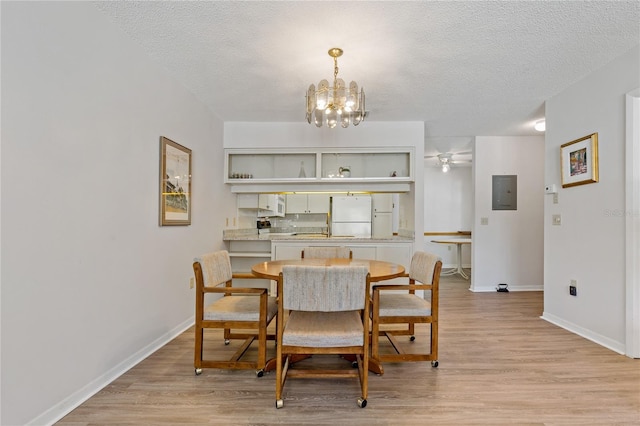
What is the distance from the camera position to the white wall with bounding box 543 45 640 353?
8.38 ft

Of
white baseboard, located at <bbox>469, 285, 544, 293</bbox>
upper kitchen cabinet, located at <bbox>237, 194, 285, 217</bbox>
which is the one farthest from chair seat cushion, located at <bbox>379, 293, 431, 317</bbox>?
white baseboard, located at <bbox>469, 285, 544, 293</bbox>

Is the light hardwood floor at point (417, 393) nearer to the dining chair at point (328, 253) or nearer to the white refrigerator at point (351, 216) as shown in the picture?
the dining chair at point (328, 253)

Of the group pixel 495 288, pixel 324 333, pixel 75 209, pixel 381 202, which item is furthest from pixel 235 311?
pixel 495 288

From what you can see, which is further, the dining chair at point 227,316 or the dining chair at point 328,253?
the dining chair at point 328,253

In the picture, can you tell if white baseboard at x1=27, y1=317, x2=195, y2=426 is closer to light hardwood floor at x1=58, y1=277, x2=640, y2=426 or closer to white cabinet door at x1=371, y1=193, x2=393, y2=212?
light hardwood floor at x1=58, y1=277, x2=640, y2=426

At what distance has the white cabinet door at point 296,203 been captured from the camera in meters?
4.96

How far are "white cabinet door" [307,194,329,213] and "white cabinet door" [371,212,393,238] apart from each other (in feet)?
2.47

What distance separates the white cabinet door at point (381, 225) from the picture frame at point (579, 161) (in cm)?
222

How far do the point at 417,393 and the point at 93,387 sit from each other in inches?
76.6

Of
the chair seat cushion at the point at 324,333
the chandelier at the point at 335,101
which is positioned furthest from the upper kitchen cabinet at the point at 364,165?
the chair seat cushion at the point at 324,333

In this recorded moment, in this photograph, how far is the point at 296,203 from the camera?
5.00 metres

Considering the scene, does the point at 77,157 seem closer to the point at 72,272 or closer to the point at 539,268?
the point at 72,272

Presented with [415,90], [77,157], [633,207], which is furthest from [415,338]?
[77,157]

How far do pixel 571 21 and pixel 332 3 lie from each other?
1.56 metres
